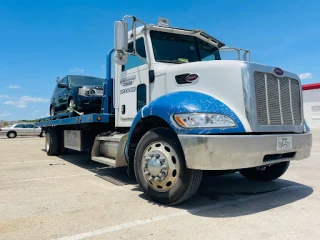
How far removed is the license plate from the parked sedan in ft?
16.0

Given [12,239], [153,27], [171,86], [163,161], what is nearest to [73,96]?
[153,27]

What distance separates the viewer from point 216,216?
3.39 m

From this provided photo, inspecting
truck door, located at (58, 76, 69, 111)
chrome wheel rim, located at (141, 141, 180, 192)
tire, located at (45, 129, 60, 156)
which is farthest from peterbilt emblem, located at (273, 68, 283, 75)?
A: tire, located at (45, 129, 60, 156)

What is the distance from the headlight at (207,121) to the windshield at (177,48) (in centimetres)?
169

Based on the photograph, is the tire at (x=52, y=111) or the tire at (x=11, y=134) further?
the tire at (x=11, y=134)

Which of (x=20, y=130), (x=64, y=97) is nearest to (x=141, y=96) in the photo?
(x=64, y=97)

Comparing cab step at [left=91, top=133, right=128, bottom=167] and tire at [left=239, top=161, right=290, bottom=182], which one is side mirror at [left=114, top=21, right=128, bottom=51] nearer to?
cab step at [left=91, top=133, right=128, bottom=167]

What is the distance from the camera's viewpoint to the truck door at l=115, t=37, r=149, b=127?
4.90 m

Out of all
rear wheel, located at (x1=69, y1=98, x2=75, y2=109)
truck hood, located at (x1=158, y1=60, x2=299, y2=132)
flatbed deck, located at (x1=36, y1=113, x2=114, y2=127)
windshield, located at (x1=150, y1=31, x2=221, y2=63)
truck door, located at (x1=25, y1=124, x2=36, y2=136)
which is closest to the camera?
truck hood, located at (x1=158, y1=60, x2=299, y2=132)

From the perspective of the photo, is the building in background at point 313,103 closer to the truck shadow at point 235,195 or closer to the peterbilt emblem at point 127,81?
the truck shadow at point 235,195

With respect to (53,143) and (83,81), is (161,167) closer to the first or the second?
(83,81)

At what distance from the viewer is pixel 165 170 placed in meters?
3.69

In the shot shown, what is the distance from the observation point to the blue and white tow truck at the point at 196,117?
333cm

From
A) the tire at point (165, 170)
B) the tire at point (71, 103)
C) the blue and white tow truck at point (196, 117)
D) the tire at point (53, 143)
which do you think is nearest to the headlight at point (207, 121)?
the blue and white tow truck at point (196, 117)
